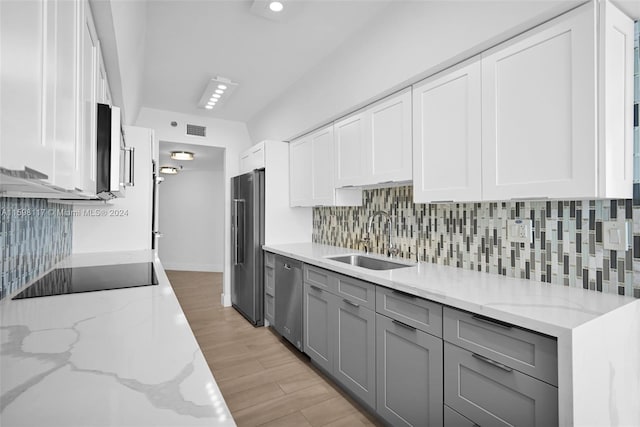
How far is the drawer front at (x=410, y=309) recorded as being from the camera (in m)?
1.61

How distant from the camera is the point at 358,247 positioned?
10.8 ft

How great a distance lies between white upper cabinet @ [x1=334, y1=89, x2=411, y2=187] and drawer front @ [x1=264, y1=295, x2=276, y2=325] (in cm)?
151

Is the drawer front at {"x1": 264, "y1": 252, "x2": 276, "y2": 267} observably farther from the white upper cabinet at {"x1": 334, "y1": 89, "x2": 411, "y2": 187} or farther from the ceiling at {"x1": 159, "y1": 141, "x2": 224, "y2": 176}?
the ceiling at {"x1": 159, "y1": 141, "x2": 224, "y2": 176}

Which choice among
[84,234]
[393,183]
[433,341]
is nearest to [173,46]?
[84,234]

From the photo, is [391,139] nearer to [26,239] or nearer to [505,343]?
[505,343]

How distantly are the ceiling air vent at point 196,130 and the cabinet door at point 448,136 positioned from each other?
10.8 ft

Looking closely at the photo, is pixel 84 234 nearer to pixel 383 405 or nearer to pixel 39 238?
pixel 39 238

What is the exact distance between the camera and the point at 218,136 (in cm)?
471

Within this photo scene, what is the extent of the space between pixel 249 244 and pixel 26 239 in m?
2.33

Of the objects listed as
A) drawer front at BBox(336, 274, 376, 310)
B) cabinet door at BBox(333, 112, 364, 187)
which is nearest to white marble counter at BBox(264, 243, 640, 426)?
drawer front at BBox(336, 274, 376, 310)

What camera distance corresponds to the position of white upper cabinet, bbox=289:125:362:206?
10.3 ft

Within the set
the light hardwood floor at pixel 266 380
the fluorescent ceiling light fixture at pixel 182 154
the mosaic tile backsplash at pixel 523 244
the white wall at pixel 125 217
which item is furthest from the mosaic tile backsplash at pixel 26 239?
the fluorescent ceiling light fixture at pixel 182 154

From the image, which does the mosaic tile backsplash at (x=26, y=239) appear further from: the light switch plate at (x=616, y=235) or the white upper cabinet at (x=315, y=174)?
the light switch plate at (x=616, y=235)

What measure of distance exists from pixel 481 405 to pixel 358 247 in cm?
198
